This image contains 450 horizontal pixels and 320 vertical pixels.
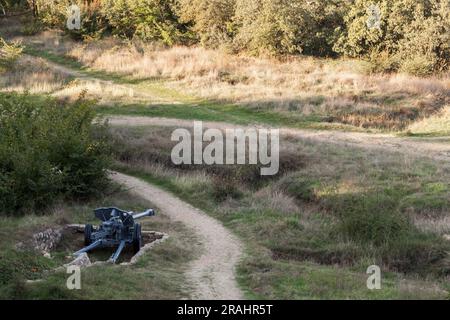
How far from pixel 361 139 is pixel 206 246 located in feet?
39.5

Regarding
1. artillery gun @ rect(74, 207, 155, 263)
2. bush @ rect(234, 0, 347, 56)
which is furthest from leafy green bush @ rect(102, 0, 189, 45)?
artillery gun @ rect(74, 207, 155, 263)

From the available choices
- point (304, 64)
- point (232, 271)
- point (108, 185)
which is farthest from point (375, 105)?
point (232, 271)

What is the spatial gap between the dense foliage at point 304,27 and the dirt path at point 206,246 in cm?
1972

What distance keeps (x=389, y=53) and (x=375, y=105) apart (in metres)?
9.31

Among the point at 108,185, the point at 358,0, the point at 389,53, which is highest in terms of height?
the point at 358,0

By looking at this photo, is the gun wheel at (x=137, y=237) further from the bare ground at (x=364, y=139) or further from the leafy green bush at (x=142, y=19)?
the leafy green bush at (x=142, y=19)

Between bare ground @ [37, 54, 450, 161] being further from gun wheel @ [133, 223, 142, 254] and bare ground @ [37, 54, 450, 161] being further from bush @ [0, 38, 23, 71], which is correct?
gun wheel @ [133, 223, 142, 254]

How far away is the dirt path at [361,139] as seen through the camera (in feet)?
77.3

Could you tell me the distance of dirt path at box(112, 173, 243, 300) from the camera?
1196 cm

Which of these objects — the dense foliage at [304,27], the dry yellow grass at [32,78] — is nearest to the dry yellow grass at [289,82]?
the dense foliage at [304,27]

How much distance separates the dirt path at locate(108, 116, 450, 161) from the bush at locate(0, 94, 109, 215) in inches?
223

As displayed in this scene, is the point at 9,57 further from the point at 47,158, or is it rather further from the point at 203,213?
the point at 203,213

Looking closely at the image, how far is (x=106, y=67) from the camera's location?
121 ft
